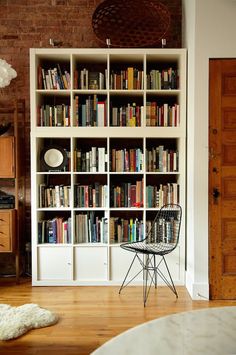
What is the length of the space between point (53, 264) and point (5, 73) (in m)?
2.13

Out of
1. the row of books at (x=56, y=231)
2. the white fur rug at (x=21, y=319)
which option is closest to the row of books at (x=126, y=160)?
the row of books at (x=56, y=231)

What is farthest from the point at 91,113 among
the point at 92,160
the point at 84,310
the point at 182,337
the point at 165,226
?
the point at 182,337

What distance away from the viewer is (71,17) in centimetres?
429

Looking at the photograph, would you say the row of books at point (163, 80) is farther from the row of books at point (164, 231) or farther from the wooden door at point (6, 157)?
the wooden door at point (6, 157)

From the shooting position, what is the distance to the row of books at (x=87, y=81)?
4016 millimetres

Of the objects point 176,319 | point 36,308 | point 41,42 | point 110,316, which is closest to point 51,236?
point 36,308

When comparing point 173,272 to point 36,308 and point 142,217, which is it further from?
point 36,308

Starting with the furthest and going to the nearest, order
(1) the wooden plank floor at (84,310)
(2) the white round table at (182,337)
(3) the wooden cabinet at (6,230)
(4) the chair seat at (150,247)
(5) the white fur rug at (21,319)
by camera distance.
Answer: (3) the wooden cabinet at (6,230) < (4) the chair seat at (150,247) < (5) the white fur rug at (21,319) < (1) the wooden plank floor at (84,310) < (2) the white round table at (182,337)

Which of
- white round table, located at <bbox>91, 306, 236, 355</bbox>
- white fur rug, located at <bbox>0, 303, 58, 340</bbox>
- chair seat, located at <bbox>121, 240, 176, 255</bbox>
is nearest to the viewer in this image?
white round table, located at <bbox>91, 306, 236, 355</bbox>

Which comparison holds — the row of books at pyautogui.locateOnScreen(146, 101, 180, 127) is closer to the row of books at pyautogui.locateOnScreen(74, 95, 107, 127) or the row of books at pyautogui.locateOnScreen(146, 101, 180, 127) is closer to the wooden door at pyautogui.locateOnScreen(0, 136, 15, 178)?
the row of books at pyautogui.locateOnScreen(74, 95, 107, 127)

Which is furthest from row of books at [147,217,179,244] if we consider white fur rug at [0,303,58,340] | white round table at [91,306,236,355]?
white round table at [91,306,236,355]

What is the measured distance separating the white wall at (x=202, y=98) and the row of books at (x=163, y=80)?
1.32 feet

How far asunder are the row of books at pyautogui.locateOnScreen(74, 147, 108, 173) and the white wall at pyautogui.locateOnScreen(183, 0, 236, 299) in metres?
0.98

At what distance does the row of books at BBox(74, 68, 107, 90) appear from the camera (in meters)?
4.02
